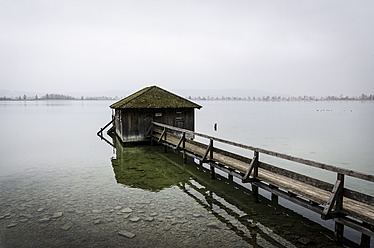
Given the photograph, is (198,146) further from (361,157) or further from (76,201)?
(361,157)

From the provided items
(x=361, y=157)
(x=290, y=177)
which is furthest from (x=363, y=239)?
(x=361, y=157)

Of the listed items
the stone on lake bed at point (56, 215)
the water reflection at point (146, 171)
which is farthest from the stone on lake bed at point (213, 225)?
the stone on lake bed at point (56, 215)

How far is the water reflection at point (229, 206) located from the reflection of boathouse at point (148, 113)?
200 inches

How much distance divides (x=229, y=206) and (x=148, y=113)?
13435 millimetres

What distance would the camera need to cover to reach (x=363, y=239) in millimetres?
6793

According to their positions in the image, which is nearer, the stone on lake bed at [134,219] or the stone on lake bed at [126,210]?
the stone on lake bed at [134,219]

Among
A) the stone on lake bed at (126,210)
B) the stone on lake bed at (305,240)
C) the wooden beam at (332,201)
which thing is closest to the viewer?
the wooden beam at (332,201)

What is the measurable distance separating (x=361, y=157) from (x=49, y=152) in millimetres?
23370

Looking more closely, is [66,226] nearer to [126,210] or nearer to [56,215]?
[56,215]

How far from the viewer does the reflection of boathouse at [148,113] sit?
66.8 ft

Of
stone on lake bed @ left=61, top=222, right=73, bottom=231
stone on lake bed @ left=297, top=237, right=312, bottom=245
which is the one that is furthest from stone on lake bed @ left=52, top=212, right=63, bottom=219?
stone on lake bed @ left=297, top=237, right=312, bottom=245

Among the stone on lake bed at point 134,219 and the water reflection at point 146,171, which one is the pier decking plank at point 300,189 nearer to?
the water reflection at point 146,171

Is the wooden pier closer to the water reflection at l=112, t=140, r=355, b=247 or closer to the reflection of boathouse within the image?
the water reflection at l=112, t=140, r=355, b=247

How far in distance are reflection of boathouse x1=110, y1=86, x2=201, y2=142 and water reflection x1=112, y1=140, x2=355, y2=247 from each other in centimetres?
508
